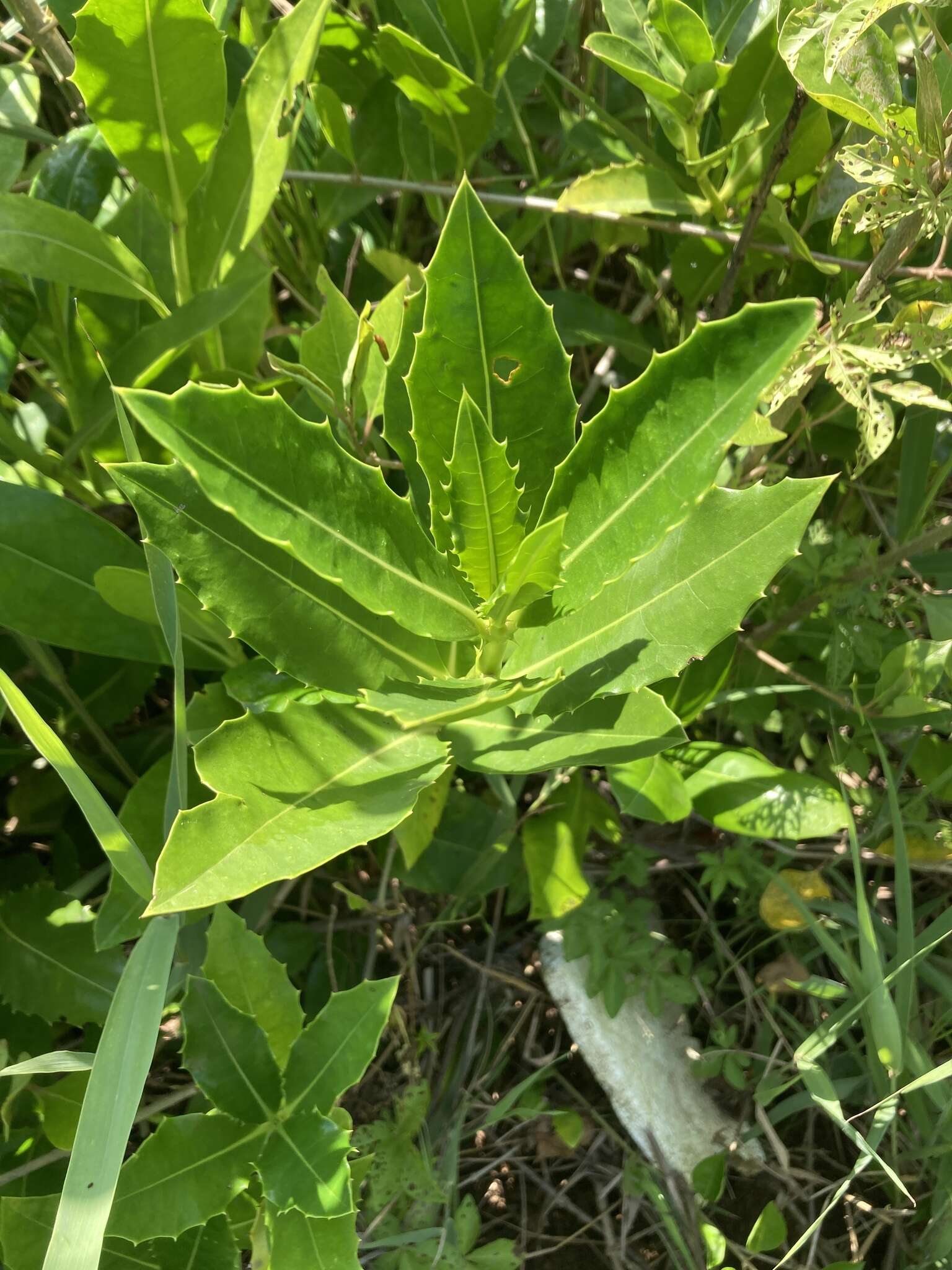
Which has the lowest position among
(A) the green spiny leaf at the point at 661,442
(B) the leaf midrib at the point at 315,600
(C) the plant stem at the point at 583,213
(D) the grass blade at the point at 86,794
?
(D) the grass blade at the point at 86,794

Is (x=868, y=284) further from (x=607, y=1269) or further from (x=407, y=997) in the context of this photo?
(x=607, y=1269)

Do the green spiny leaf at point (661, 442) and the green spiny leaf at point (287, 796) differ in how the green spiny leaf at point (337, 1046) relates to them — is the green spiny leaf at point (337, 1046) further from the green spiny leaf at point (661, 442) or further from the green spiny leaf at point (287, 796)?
the green spiny leaf at point (661, 442)

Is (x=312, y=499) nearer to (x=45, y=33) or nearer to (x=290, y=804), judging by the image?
(x=290, y=804)

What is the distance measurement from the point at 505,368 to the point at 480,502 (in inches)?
7.7

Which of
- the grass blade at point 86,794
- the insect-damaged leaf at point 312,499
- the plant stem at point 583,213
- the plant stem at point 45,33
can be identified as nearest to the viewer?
the insect-damaged leaf at point 312,499

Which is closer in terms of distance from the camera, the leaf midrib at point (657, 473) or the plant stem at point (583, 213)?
the leaf midrib at point (657, 473)

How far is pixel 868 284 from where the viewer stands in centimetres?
120

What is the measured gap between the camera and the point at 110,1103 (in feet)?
3.12

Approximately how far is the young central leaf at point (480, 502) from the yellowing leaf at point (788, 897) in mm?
794

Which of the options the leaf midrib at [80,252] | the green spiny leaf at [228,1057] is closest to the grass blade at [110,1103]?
the green spiny leaf at [228,1057]

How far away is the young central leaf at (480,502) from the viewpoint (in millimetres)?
940

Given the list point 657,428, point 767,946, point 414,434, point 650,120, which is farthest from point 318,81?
point 767,946

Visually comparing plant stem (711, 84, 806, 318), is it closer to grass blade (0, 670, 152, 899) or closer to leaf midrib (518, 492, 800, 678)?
leaf midrib (518, 492, 800, 678)

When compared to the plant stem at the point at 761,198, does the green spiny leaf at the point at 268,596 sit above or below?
below
